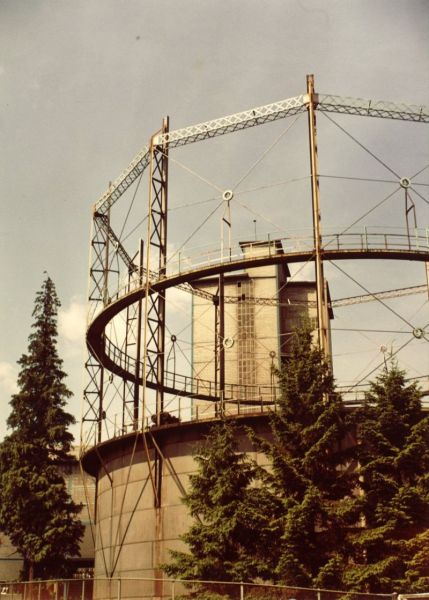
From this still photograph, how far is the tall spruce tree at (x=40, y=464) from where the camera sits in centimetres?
3703

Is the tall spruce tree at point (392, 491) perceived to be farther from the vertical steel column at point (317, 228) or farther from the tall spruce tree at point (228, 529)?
the vertical steel column at point (317, 228)

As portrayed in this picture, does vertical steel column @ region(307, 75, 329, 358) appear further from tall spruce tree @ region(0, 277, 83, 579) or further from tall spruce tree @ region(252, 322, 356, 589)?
tall spruce tree @ region(0, 277, 83, 579)

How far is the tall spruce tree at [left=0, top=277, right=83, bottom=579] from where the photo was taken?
37.0 metres

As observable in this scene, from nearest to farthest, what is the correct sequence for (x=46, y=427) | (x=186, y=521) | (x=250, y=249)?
(x=186, y=521), (x=46, y=427), (x=250, y=249)

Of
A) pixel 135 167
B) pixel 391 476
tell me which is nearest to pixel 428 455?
pixel 391 476

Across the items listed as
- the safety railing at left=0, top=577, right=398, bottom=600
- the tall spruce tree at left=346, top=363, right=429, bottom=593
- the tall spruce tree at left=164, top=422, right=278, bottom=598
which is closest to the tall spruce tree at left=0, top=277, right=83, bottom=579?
the safety railing at left=0, top=577, right=398, bottom=600

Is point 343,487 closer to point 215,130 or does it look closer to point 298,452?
point 298,452

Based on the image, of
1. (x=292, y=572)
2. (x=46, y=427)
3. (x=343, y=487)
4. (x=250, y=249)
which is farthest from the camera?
(x=250, y=249)

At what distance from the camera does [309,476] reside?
22.9m

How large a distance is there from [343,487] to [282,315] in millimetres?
28227

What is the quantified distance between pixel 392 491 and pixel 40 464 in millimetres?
21457

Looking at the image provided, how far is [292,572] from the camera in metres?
21.3

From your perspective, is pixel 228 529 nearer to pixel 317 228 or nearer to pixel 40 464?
pixel 317 228

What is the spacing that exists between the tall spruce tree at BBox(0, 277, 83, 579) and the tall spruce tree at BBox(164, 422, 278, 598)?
50.8 feet
